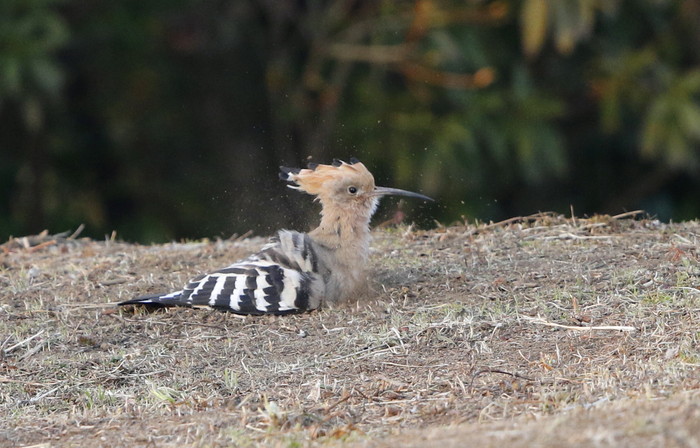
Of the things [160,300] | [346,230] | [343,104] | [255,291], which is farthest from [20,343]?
[343,104]

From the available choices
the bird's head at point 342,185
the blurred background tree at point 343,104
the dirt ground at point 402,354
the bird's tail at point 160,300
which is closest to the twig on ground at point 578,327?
the dirt ground at point 402,354

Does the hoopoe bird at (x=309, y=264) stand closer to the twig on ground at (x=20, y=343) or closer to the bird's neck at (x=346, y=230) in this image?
the bird's neck at (x=346, y=230)

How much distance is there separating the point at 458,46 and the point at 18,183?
4904mm

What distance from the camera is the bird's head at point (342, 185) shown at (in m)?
5.60

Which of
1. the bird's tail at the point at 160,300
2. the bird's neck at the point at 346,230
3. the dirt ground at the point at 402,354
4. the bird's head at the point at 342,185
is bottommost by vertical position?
the dirt ground at the point at 402,354

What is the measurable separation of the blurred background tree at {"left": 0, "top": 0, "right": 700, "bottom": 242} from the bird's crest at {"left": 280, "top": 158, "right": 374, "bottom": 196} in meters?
4.52

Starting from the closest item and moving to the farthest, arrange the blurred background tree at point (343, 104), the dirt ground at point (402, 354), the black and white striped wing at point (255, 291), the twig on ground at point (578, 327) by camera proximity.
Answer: the dirt ground at point (402, 354) < the twig on ground at point (578, 327) < the black and white striped wing at point (255, 291) < the blurred background tree at point (343, 104)

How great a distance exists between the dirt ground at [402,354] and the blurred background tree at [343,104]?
469 cm

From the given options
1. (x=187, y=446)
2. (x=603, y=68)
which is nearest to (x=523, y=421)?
(x=187, y=446)

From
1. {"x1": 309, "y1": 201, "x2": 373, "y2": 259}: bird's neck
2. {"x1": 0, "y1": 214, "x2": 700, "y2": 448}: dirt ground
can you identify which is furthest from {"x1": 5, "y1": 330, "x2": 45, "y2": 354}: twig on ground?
{"x1": 309, "y1": 201, "x2": 373, "y2": 259}: bird's neck

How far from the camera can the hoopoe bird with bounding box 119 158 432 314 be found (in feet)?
16.9

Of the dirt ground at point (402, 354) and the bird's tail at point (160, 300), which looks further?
the bird's tail at point (160, 300)

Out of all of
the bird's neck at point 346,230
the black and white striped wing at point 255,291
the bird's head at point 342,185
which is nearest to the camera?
the black and white striped wing at point 255,291

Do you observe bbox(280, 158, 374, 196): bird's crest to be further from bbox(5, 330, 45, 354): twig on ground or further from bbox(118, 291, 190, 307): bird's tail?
bbox(5, 330, 45, 354): twig on ground
